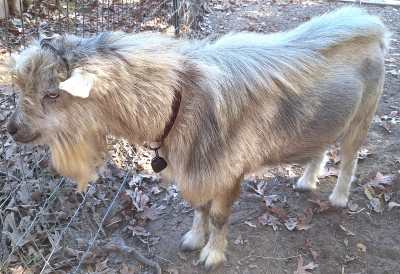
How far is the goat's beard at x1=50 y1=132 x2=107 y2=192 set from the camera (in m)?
2.63

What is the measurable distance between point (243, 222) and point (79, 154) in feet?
6.07

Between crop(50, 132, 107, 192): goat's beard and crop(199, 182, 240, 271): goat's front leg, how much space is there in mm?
876

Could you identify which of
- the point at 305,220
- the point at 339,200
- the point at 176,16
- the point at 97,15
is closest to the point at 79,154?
the point at 305,220

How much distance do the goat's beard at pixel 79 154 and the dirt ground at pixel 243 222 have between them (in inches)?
35.4

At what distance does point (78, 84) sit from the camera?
2.26 metres

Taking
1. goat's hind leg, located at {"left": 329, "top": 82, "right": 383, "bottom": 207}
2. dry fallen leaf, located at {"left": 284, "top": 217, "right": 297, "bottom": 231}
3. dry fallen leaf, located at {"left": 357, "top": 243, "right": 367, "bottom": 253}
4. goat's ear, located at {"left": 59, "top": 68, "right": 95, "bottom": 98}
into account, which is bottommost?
dry fallen leaf, located at {"left": 284, "top": 217, "right": 297, "bottom": 231}

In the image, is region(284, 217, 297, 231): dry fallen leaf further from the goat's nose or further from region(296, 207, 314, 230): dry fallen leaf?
the goat's nose

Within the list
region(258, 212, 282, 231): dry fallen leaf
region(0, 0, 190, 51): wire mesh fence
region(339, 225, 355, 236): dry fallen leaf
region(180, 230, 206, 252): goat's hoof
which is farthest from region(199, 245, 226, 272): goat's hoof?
region(0, 0, 190, 51): wire mesh fence

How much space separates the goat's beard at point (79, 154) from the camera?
8.64ft

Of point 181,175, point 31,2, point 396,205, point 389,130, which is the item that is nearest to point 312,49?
point 181,175

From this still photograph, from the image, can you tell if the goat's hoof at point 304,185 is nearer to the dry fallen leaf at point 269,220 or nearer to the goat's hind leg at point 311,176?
the goat's hind leg at point 311,176

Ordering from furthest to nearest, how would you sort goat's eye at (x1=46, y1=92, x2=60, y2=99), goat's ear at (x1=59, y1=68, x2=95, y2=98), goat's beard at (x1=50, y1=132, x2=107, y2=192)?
1. goat's beard at (x1=50, y1=132, x2=107, y2=192)
2. goat's eye at (x1=46, y1=92, x2=60, y2=99)
3. goat's ear at (x1=59, y1=68, x2=95, y2=98)

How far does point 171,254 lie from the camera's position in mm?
3779

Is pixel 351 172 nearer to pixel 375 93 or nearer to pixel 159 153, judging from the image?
pixel 375 93
